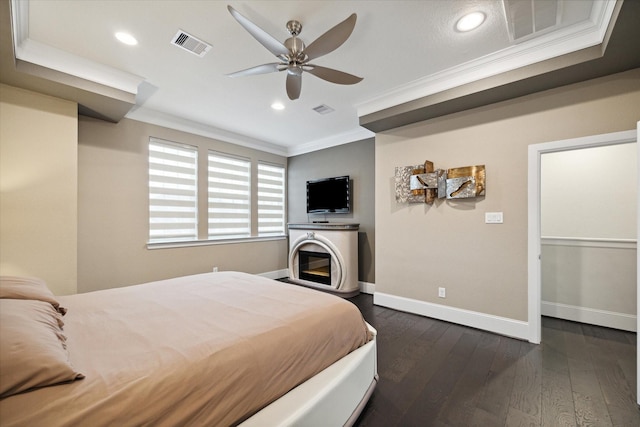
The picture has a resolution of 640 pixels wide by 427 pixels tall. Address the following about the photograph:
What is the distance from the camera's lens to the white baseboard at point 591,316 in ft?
9.45

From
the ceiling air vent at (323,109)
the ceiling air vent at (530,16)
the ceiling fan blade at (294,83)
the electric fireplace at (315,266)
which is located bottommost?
the electric fireplace at (315,266)

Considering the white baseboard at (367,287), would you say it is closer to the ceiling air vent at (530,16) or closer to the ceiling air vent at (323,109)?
the ceiling air vent at (323,109)

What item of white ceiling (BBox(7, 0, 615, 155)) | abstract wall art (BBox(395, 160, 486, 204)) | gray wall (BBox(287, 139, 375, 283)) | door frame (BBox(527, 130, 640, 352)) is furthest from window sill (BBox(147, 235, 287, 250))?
door frame (BBox(527, 130, 640, 352))

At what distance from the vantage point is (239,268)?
4.79m

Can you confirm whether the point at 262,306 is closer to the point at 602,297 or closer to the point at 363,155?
the point at 363,155

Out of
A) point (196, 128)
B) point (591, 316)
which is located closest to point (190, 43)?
point (196, 128)

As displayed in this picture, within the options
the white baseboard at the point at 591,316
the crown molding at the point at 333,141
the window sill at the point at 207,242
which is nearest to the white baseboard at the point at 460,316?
the white baseboard at the point at 591,316

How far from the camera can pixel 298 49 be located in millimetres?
2041

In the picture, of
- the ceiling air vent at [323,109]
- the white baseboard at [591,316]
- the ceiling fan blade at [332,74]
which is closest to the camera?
the ceiling fan blade at [332,74]

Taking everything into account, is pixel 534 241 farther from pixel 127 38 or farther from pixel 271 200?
pixel 271 200

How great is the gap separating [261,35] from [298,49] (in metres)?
0.34

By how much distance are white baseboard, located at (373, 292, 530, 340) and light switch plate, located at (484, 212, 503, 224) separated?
1.02 metres

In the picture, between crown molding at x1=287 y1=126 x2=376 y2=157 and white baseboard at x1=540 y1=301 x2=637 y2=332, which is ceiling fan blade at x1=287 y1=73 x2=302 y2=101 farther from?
white baseboard at x1=540 y1=301 x2=637 y2=332

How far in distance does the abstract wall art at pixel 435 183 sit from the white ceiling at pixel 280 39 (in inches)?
34.9
